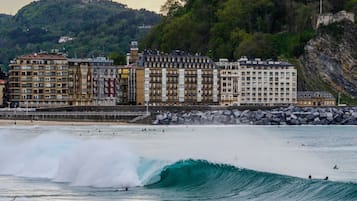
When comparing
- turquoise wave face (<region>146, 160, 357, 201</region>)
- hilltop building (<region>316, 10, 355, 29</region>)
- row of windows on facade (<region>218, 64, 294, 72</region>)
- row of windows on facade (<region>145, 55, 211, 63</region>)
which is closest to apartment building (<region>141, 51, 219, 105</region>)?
row of windows on facade (<region>145, 55, 211, 63</region>)

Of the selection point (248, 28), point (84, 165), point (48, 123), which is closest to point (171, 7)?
point (248, 28)

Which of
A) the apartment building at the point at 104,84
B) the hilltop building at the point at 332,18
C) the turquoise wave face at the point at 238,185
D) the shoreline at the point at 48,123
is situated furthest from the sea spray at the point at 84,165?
the hilltop building at the point at 332,18

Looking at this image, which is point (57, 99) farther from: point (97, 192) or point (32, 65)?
point (97, 192)

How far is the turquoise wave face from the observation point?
103ft

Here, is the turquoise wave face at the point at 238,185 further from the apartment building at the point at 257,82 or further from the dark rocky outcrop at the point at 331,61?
the dark rocky outcrop at the point at 331,61

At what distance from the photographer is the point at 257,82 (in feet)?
504

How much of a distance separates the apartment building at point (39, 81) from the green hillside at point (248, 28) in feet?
86.6

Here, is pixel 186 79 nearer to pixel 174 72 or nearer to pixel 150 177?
pixel 174 72

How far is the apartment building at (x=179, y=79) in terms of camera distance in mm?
146375

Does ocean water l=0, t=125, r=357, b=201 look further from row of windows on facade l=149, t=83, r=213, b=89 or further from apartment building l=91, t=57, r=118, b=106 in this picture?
row of windows on facade l=149, t=83, r=213, b=89

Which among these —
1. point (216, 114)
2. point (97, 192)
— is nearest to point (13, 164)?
point (97, 192)

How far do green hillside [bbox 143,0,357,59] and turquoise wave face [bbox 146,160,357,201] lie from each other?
116826 mm

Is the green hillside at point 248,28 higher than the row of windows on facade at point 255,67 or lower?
higher

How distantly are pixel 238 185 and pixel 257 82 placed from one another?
11808 centimetres
